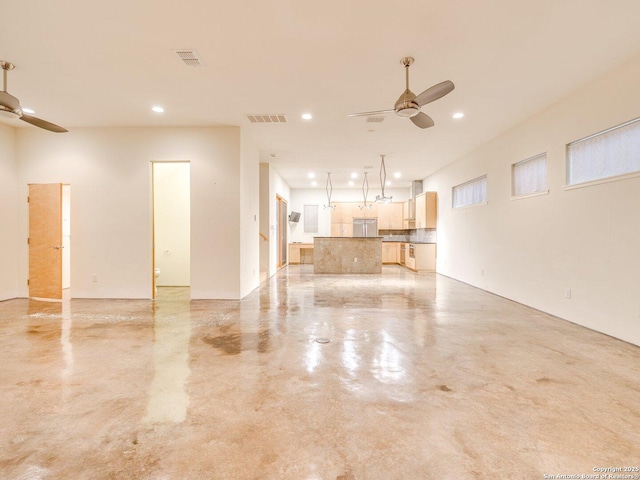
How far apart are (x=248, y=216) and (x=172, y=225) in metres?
2.50

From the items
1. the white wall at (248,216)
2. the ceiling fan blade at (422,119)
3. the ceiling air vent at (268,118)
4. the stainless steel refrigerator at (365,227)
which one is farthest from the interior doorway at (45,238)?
the stainless steel refrigerator at (365,227)

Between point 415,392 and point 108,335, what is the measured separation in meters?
3.50

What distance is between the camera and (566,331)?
3754 mm

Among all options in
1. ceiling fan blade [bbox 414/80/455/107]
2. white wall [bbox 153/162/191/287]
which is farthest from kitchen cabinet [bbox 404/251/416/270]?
ceiling fan blade [bbox 414/80/455/107]

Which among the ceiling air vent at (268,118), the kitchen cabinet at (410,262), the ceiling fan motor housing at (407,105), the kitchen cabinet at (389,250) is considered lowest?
the kitchen cabinet at (410,262)

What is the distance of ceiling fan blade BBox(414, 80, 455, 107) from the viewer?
9.77ft

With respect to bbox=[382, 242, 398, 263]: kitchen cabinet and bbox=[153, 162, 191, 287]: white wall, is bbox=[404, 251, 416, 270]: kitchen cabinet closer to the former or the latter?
bbox=[382, 242, 398, 263]: kitchen cabinet

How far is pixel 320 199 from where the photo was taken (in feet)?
41.8

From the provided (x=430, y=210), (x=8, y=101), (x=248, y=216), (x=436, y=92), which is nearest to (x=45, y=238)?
(x=8, y=101)

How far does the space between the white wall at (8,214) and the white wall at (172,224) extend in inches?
93.7

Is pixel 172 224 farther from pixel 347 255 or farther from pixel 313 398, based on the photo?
pixel 313 398

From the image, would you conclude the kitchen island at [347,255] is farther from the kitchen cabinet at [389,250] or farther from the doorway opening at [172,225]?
the doorway opening at [172,225]

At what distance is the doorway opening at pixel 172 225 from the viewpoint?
287 inches

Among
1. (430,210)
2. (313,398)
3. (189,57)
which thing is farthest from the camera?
(430,210)
